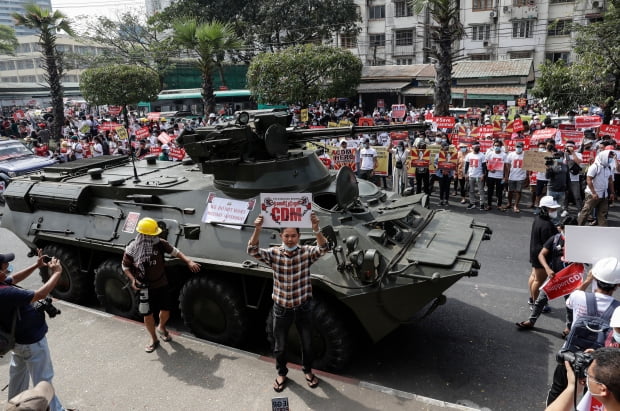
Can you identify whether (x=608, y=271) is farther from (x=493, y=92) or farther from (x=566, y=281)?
(x=493, y=92)

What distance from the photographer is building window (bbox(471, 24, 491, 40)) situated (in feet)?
130

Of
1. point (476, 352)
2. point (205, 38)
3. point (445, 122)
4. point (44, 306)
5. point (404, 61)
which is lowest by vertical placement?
point (476, 352)

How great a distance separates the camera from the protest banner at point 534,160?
12125 millimetres

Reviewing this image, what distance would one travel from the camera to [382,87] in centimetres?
3553

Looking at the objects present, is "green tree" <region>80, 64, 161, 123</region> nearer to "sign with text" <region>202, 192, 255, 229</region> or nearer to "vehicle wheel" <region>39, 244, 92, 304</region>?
"vehicle wheel" <region>39, 244, 92, 304</region>

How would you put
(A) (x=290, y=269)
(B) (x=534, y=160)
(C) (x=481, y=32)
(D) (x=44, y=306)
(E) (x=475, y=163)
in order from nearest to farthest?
1. (D) (x=44, y=306)
2. (A) (x=290, y=269)
3. (B) (x=534, y=160)
4. (E) (x=475, y=163)
5. (C) (x=481, y=32)

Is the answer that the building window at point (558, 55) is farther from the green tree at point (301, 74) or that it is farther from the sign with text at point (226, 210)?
the sign with text at point (226, 210)

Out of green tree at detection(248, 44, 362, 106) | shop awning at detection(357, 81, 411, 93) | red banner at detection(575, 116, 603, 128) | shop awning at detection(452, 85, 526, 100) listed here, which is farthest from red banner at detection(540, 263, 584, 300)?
shop awning at detection(357, 81, 411, 93)

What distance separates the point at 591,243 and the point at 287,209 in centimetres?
309

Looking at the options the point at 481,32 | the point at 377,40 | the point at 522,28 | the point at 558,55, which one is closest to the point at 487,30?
the point at 481,32

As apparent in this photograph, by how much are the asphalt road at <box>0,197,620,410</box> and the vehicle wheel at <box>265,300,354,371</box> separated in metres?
0.36

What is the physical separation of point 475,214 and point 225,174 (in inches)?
320

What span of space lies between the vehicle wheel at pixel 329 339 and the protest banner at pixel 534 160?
8.48m

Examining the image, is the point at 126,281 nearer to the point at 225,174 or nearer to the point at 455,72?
the point at 225,174
